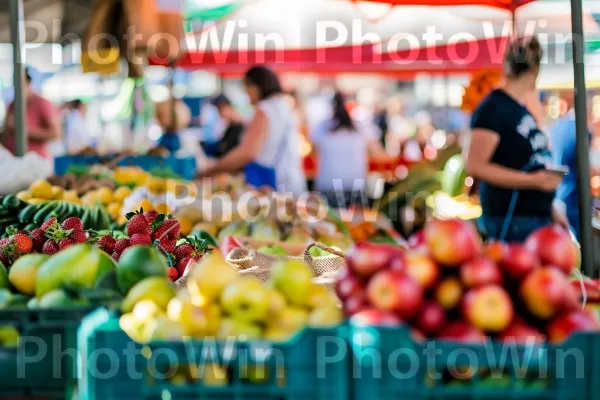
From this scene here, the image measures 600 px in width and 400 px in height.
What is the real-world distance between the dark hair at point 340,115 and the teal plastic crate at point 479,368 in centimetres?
659

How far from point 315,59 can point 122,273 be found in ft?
17.6

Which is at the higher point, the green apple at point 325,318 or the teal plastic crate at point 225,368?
the green apple at point 325,318

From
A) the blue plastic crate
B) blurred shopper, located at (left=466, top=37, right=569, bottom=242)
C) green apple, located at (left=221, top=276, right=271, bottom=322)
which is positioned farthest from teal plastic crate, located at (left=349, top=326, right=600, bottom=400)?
the blue plastic crate

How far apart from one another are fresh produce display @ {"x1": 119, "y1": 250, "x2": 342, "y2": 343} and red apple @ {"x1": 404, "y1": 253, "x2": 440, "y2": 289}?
0.56 ft

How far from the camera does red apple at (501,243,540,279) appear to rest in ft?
5.20

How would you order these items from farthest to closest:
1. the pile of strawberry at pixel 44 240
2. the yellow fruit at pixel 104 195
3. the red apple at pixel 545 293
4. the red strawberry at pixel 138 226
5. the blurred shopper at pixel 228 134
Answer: the blurred shopper at pixel 228 134, the yellow fruit at pixel 104 195, the red strawberry at pixel 138 226, the pile of strawberry at pixel 44 240, the red apple at pixel 545 293

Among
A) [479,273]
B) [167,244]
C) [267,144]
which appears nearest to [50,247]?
[167,244]

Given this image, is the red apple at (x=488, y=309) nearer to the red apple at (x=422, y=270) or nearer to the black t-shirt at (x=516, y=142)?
the red apple at (x=422, y=270)

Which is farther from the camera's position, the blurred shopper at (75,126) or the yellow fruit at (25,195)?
the blurred shopper at (75,126)

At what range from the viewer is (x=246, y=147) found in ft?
19.1

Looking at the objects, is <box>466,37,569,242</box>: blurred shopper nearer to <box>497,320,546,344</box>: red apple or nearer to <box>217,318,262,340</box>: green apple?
<box>497,320,546,344</box>: red apple

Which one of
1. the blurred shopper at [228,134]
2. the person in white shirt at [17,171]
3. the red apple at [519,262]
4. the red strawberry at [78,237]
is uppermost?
the blurred shopper at [228,134]

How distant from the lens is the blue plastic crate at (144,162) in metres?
6.63

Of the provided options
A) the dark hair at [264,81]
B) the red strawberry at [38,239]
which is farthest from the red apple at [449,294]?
the dark hair at [264,81]
